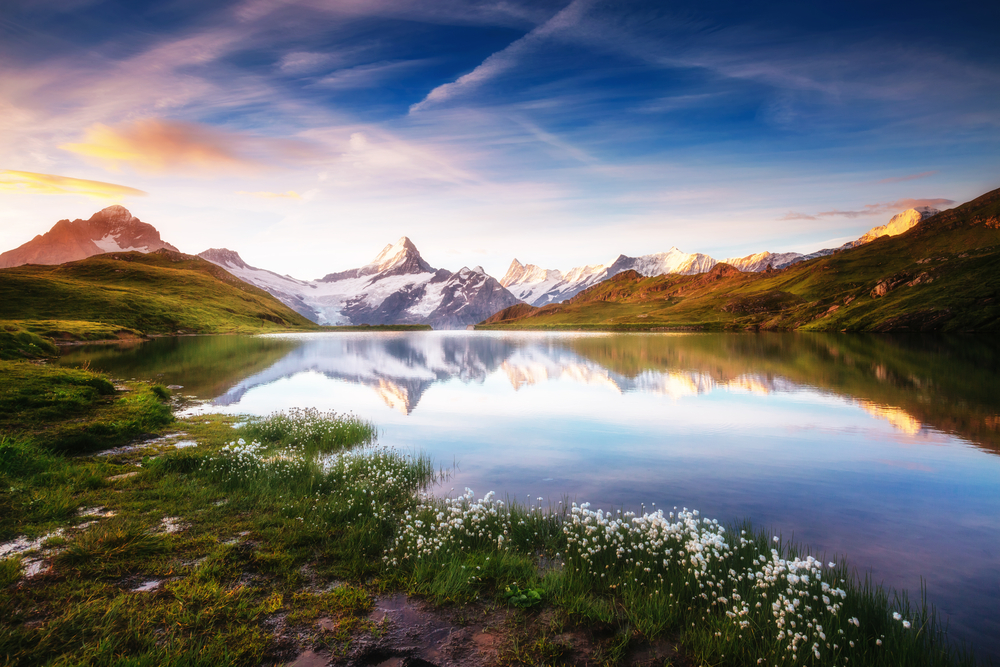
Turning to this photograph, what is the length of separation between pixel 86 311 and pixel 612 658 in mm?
182787

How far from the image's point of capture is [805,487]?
15.4m

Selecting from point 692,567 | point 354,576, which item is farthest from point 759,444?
point 354,576

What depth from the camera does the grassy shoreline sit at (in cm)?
681

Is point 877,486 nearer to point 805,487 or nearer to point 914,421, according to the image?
point 805,487

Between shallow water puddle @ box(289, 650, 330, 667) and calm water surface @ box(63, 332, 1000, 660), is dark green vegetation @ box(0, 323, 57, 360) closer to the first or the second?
calm water surface @ box(63, 332, 1000, 660)

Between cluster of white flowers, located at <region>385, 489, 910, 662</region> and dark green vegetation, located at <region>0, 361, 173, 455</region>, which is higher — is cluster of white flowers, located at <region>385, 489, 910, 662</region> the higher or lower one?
the lower one

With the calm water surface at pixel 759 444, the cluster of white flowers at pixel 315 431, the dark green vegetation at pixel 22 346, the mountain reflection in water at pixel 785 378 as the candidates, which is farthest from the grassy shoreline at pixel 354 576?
the dark green vegetation at pixel 22 346

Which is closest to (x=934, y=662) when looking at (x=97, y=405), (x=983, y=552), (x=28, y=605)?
(x=983, y=552)

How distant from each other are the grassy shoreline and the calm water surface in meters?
2.38

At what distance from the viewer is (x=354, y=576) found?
9133 mm

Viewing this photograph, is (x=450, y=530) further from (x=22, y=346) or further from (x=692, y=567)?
(x=22, y=346)

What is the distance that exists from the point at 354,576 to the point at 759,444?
62.5ft

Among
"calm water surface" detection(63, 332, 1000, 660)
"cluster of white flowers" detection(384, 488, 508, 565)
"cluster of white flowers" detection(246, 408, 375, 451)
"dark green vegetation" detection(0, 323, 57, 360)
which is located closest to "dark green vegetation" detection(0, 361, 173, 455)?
"cluster of white flowers" detection(246, 408, 375, 451)

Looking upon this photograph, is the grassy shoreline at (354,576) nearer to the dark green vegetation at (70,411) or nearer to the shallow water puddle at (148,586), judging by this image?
the shallow water puddle at (148,586)
